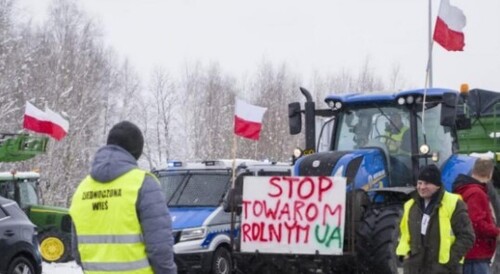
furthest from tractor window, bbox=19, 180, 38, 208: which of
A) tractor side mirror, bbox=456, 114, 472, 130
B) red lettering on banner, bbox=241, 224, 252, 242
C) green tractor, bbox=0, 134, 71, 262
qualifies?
tractor side mirror, bbox=456, 114, 472, 130

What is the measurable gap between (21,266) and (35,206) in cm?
807

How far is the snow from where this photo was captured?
17.5 m

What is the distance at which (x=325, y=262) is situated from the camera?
1008 cm

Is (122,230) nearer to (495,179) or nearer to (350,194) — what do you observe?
(350,194)

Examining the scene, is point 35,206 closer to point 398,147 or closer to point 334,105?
point 334,105

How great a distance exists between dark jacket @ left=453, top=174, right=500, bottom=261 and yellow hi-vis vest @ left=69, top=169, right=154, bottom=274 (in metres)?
3.78

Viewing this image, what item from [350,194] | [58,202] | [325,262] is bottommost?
[58,202]

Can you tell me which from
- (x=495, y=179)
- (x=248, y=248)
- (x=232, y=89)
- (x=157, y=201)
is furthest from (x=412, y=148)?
(x=232, y=89)

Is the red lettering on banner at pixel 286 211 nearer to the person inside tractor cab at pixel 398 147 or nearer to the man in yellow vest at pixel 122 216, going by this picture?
the person inside tractor cab at pixel 398 147

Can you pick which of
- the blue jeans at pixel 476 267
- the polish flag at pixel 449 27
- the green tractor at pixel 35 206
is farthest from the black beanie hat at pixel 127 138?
the green tractor at pixel 35 206

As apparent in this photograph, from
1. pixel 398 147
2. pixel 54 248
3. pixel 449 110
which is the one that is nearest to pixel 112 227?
pixel 449 110

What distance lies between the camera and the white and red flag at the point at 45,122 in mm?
21797

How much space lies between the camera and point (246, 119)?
18.7 metres

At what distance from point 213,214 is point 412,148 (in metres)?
3.60
